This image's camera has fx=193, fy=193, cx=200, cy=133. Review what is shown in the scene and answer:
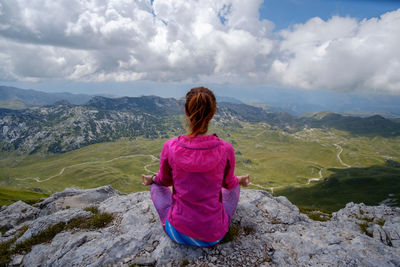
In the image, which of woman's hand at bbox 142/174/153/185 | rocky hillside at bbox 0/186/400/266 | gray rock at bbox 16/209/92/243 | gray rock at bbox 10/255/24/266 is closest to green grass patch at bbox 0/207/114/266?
rocky hillside at bbox 0/186/400/266

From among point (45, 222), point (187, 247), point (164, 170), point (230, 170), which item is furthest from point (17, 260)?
point (230, 170)

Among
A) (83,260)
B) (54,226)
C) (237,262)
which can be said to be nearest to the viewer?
(237,262)

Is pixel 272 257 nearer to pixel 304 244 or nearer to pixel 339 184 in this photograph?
pixel 304 244

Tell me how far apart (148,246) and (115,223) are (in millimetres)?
4082

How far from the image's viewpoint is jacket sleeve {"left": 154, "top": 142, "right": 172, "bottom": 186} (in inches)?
259

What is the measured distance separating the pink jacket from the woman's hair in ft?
1.12

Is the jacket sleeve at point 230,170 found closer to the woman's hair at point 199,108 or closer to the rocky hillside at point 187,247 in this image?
the woman's hair at point 199,108

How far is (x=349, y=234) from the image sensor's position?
9812 mm

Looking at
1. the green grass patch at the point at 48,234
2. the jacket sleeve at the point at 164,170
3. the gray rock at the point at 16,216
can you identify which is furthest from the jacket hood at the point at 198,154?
the gray rock at the point at 16,216

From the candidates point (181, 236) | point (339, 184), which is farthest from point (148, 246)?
point (339, 184)

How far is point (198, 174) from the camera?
6.00 m

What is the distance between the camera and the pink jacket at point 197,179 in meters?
5.95

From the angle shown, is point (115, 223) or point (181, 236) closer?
point (181, 236)

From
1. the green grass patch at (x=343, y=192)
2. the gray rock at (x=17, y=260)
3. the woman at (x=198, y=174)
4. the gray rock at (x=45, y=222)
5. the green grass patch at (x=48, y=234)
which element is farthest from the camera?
the green grass patch at (x=343, y=192)
